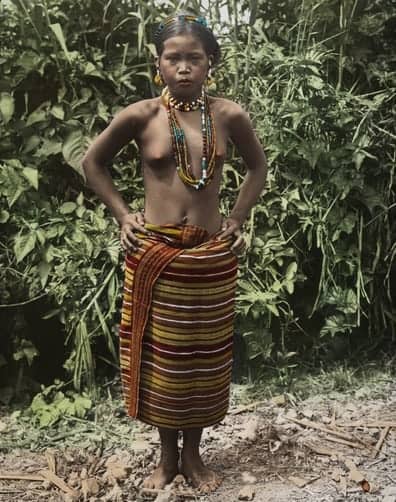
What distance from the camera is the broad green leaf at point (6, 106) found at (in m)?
2.55

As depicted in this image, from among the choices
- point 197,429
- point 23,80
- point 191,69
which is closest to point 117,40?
point 23,80

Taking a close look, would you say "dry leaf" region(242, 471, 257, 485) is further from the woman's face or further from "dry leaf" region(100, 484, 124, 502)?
the woman's face

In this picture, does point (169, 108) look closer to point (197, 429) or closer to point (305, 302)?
point (197, 429)

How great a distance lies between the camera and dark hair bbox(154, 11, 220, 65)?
1708 mm

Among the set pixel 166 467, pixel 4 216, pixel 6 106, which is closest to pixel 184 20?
pixel 6 106

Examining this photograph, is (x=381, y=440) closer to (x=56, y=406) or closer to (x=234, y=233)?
(x=234, y=233)

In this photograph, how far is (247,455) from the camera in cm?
232

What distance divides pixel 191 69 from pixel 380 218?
1.40 metres

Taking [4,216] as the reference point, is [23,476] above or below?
below

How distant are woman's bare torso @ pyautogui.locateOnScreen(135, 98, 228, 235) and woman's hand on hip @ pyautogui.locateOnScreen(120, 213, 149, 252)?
3 centimetres

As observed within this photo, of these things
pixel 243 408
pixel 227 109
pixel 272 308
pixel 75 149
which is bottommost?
pixel 243 408

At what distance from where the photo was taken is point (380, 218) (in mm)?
2809

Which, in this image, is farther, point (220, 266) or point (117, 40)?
point (117, 40)

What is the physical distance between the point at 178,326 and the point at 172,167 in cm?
44
